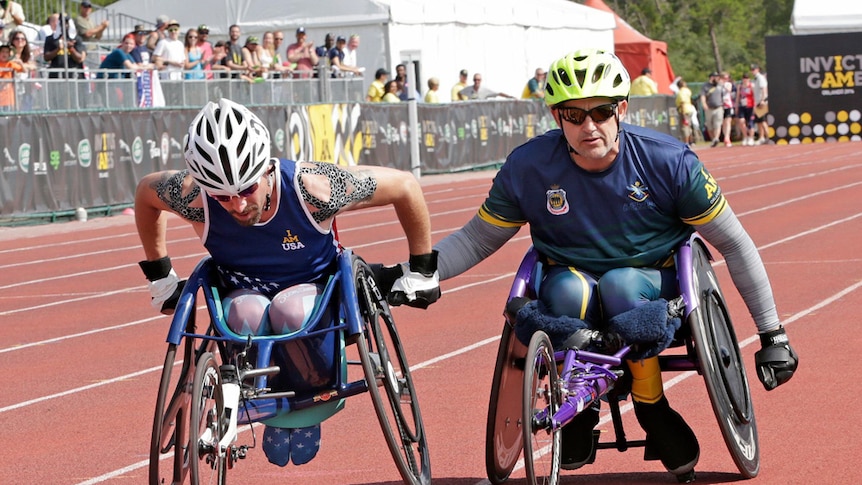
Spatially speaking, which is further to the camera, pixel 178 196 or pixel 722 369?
pixel 722 369

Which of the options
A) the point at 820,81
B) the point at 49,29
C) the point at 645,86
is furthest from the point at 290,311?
the point at 645,86

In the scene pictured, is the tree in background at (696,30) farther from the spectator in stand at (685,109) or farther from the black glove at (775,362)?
the black glove at (775,362)

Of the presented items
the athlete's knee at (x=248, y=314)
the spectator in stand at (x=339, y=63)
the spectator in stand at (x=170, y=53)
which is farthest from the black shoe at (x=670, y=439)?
the spectator in stand at (x=339, y=63)

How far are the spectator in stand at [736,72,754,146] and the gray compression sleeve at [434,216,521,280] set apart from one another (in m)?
36.1

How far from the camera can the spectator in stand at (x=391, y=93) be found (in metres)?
28.9

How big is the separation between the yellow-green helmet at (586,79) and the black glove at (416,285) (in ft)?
2.40

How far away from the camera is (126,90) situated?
72.3ft

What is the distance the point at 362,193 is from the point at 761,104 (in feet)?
122

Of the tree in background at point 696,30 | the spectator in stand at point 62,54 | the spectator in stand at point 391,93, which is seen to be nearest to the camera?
the spectator in stand at point 62,54

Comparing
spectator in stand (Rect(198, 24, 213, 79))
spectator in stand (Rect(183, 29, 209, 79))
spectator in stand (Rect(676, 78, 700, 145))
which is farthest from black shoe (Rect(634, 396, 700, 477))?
spectator in stand (Rect(676, 78, 700, 145))

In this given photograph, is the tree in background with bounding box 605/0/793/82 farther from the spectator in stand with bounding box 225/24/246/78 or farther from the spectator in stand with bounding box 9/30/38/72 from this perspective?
the spectator in stand with bounding box 9/30/38/72

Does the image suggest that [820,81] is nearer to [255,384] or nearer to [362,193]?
[362,193]

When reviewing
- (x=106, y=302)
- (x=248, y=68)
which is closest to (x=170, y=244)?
(x=106, y=302)

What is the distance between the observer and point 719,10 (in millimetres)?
82062
